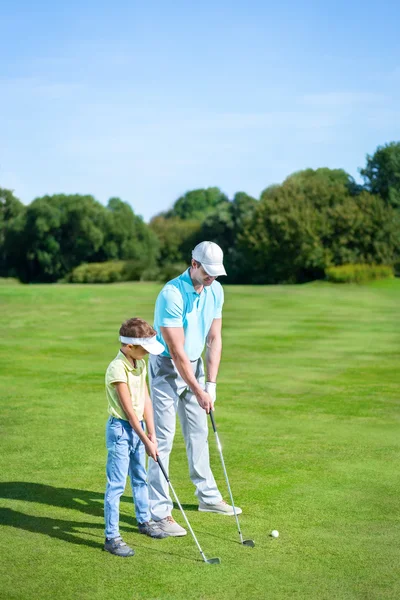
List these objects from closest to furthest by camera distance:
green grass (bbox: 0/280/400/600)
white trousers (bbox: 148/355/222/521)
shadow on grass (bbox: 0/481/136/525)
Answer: green grass (bbox: 0/280/400/600)
white trousers (bbox: 148/355/222/521)
shadow on grass (bbox: 0/481/136/525)

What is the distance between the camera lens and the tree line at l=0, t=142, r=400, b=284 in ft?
227

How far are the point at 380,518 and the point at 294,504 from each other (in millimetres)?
785

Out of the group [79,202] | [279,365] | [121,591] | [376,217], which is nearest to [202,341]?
[121,591]

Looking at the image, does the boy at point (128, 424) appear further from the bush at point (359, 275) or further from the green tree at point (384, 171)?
the green tree at point (384, 171)

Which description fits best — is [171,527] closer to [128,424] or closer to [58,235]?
[128,424]

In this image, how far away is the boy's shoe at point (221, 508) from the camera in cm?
735

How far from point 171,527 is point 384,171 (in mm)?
73863

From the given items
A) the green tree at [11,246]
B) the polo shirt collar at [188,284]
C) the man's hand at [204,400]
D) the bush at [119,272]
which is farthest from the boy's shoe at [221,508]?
the green tree at [11,246]

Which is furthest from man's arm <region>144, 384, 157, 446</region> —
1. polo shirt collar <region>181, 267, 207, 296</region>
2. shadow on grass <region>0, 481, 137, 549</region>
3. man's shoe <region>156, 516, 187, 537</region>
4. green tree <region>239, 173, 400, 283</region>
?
green tree <region>239, 173, 400, 283</region>

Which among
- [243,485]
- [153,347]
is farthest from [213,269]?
[243,485]

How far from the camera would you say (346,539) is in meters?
6.64

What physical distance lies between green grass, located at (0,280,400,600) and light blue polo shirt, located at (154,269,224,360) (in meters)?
1.52

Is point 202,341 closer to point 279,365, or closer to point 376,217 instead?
point 279,365

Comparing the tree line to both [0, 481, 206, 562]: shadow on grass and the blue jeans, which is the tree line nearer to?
[0, 481, 206, 562]: shadow on grass
